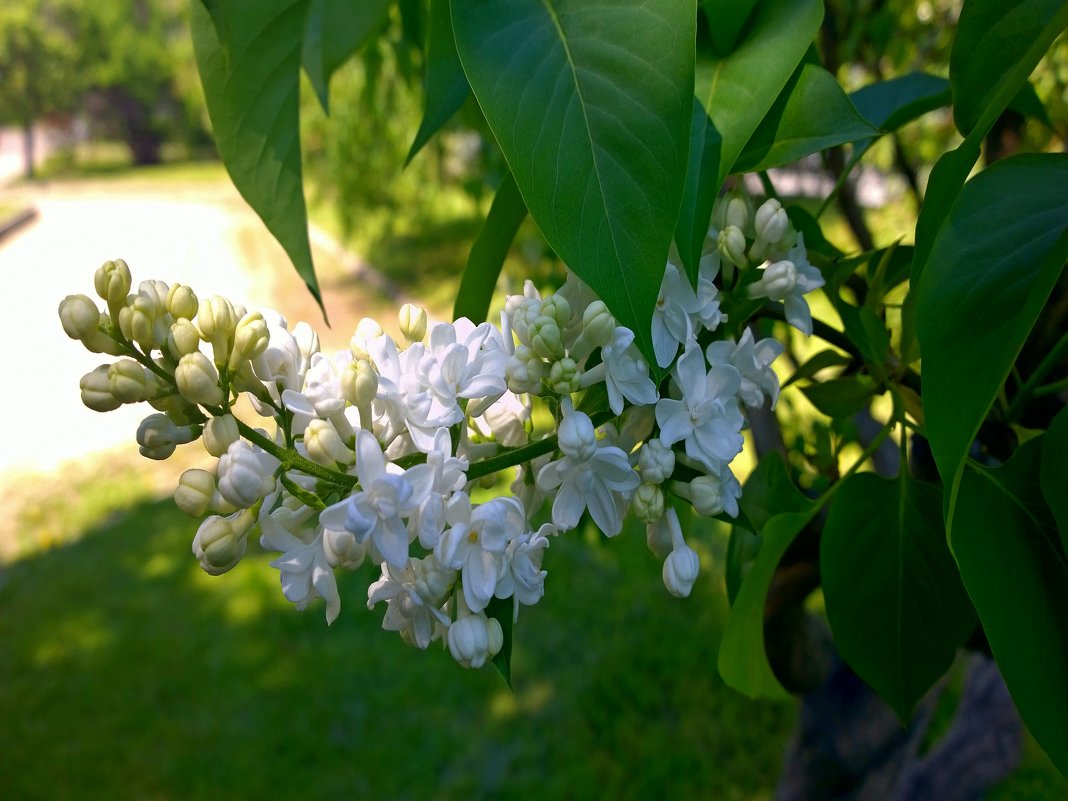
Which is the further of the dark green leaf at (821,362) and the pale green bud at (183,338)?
the dark green leaf at (821,362)

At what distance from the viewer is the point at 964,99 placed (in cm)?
52

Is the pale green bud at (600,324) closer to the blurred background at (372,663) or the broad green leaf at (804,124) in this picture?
the broad green leaf at (804,124)

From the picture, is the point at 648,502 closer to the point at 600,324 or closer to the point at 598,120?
the point at 600,324

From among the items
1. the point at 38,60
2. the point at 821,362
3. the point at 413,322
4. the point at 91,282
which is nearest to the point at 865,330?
the point at 821,362

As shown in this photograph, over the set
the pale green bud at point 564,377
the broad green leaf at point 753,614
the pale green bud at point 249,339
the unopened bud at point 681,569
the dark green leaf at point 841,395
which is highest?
the pale green bud at point 249,339

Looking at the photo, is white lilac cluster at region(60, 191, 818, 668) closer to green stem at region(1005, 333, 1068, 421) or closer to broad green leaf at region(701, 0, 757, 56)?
broad green leaf at region(701, 0, 757, 56)

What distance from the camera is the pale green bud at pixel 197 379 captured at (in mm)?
462

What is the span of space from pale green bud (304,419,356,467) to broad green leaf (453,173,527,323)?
194 millimetres

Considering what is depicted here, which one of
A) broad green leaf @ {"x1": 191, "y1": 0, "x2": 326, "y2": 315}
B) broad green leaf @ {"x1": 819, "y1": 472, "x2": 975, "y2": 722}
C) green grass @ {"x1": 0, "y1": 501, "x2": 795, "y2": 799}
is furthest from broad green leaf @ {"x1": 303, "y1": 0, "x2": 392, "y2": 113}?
green grass @ {"x1": 0, "y1": 501, "x2": 795, "y2": 799}

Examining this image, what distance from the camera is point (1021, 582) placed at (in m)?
0.53

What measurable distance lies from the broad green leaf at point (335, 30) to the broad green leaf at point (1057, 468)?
557mm

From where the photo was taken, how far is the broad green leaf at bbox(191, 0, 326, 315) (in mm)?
→ 652

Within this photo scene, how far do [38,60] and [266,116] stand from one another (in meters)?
25.6

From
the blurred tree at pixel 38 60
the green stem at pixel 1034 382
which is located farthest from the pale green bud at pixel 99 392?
the blurred tree at pixel 38 60
